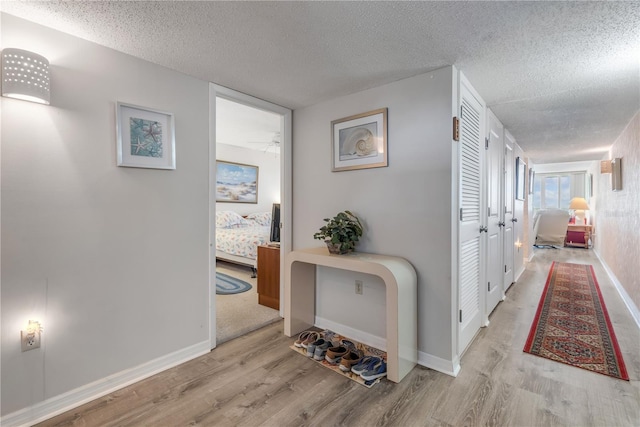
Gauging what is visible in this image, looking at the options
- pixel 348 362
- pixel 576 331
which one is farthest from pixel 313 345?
pixel 576 331

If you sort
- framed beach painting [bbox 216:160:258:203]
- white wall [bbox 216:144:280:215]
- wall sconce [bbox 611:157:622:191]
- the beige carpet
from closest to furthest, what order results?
the beige carpet < wall sconce [bbox 611:157:622:191] < framed beach painting [bbox 216:160:258:203] < white wall [bbox 216:144:280:215]

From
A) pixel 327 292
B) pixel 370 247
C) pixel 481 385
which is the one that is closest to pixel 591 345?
pixel 481 385

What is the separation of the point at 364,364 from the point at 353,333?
0.50 metres

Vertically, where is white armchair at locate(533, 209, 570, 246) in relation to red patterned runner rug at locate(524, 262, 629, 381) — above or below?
above

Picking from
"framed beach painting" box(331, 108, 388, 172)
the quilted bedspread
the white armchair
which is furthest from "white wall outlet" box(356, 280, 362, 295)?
the white armchair

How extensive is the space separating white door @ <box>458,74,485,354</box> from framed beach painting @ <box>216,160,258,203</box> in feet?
14.3

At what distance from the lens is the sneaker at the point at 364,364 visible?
194 cm

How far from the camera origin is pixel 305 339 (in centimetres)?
238

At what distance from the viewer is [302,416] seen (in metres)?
1.59

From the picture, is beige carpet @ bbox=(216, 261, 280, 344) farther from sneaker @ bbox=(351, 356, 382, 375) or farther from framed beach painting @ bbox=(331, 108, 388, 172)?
framed beach painting @ bbox=(331, 108, 388, 172)

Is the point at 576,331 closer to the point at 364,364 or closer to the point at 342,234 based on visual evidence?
the point at 364,364

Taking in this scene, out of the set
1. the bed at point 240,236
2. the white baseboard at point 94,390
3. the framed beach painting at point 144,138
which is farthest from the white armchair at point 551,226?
the framed beach painting at point 144,138

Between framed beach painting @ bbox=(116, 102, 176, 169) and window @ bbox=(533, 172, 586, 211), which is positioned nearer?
framed beach painting @ bbox=(116, 102, 176, 169)

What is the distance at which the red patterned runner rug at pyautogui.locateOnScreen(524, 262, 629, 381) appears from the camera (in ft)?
7.02
